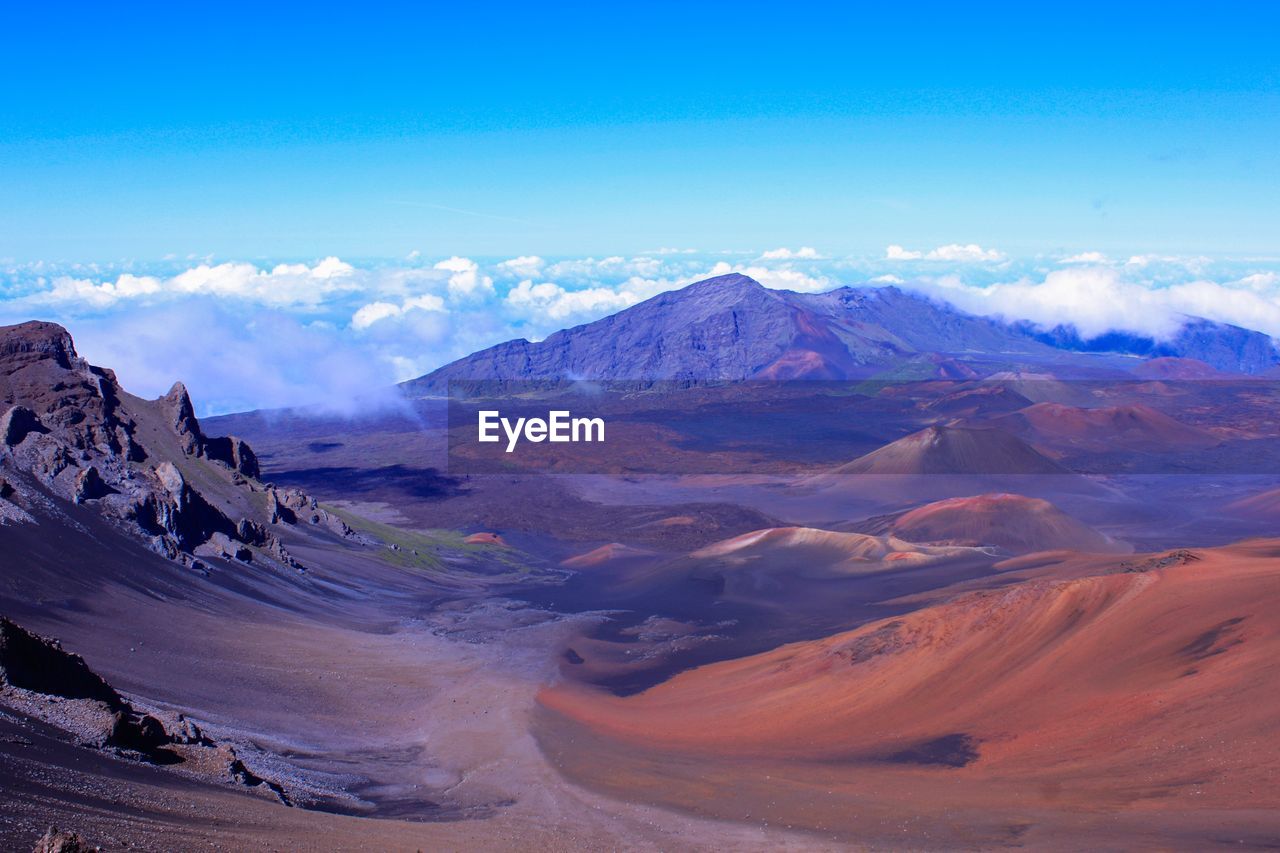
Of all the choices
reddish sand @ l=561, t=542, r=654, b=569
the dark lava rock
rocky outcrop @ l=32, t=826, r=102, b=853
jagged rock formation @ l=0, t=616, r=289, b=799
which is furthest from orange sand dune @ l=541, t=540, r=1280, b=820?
reddish sand @ l=561, t=542, r=654, b=569

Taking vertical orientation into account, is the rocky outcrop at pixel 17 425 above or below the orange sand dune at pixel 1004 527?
above

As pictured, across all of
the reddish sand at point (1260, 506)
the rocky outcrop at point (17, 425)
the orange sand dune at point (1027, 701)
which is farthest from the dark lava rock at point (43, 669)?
the reddish sand at point (1260, 506)

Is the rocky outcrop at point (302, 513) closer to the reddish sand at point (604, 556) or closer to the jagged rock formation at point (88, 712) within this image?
the reddish sand at point (604, 556)

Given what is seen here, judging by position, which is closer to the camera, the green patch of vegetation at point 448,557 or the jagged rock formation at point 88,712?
the jagged rock formation at point 88,712

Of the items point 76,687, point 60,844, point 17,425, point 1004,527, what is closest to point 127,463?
point 17,425

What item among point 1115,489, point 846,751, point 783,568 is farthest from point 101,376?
point 1115,489

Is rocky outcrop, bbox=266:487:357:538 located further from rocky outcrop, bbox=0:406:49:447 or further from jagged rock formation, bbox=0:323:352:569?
rocky outcrop, bbox=0:406:49:447

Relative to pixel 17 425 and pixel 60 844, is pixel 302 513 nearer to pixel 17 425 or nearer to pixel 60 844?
pixel 17 425
